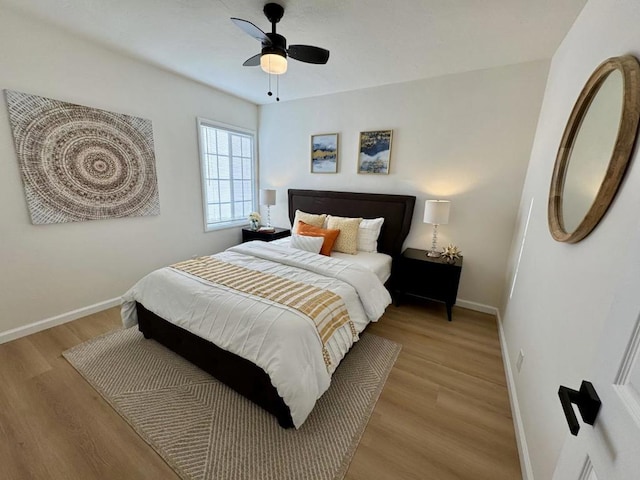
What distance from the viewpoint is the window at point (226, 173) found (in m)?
3.73

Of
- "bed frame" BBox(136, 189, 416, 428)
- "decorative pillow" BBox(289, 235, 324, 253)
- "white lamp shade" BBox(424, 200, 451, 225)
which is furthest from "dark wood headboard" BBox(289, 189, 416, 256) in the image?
"decorative pillow" BBox(289, 235, 324, 253)

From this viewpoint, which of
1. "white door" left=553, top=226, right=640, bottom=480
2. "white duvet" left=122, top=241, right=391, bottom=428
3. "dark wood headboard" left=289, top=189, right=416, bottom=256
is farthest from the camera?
"dark wood headboard" left=289, top=189, right=416, bottom=256

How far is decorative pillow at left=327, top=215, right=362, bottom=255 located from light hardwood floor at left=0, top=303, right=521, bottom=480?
1.25 meters

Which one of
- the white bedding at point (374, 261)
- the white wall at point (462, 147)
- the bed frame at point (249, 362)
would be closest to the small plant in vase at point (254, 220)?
the bed frame at point (249, 362)

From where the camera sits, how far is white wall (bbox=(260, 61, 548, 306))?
2641mm

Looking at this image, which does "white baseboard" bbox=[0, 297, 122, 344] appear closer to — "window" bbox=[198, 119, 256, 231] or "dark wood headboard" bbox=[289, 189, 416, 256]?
"window" bbox=[198, 119, 256, 231]

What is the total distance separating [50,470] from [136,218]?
2.33 m

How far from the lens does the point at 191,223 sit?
3615mm

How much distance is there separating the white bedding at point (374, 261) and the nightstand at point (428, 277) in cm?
16

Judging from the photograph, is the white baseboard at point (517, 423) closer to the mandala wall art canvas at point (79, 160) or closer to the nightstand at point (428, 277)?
the nightstand at point (428, 277)

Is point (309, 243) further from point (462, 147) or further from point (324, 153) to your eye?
point (462, 147)

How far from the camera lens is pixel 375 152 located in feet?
11.1

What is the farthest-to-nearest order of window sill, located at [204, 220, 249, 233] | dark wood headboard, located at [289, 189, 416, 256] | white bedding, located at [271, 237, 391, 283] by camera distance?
window sill, located at [204, 220, 249, 233] → dark wood headboard, located at [289, 189, 416, 256] → white bedding, located at [271, 237, 391, 283]

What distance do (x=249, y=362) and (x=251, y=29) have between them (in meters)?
2.20
